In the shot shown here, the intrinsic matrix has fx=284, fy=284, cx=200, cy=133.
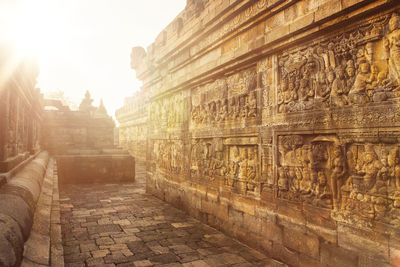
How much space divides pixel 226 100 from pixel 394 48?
2.80m

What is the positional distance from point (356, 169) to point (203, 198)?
10.7 ft

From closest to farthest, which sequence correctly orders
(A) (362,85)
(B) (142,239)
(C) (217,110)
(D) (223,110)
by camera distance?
(A) (362,85), (B) (142,239), (D) (223,110), (C) (217,110)

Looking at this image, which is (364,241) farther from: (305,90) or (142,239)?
(142,239)

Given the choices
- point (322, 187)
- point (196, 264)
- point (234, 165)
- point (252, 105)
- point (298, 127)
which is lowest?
point (196, 264)

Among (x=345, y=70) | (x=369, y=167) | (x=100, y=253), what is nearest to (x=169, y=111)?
(x=100, y=253)

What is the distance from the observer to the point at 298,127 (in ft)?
11.5

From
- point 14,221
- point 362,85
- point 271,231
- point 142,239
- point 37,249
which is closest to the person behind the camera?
point 14,221

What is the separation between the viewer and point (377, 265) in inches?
102

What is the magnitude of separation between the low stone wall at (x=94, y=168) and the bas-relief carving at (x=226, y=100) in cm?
623

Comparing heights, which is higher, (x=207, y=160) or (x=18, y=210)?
(x=207, y=160)

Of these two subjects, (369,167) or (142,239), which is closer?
(369,167)

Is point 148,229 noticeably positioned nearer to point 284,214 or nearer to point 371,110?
point 284,214

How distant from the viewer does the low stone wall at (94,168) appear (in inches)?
426

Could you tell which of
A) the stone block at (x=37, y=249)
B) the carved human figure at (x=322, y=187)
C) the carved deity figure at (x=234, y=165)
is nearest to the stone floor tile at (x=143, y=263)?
the stone block at (x=37, y=249)
